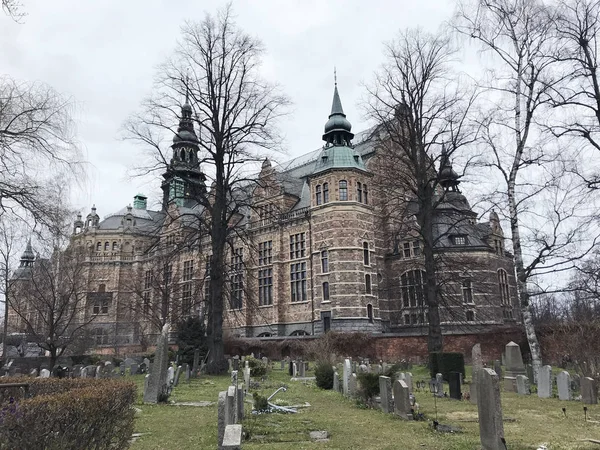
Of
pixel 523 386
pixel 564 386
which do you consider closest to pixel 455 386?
pixel 523 386

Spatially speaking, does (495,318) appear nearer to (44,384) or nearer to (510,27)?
(510,27)

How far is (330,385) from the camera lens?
16.2 metres

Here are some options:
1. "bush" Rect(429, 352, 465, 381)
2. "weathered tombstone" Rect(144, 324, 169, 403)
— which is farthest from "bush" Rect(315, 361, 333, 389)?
"weathered tombstone" Rect(144, 324, 169, 403)

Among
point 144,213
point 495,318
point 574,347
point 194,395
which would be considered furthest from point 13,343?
point 574,347

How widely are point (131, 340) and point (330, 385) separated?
132ft

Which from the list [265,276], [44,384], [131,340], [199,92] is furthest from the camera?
[131,340]

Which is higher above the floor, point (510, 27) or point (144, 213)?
point (144, 213)

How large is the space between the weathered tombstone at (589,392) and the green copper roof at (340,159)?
77.7ft

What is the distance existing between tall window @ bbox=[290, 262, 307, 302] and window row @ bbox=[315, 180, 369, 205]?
5.44 m

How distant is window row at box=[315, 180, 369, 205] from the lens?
33906 mm

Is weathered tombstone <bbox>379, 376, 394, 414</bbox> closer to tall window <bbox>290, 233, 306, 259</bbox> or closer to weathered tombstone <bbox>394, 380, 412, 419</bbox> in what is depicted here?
weathered tombstone <bbox>394, 380, 412, 419</bbox>

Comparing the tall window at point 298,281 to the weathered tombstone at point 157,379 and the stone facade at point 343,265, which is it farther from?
the weathered tombstone at point 157,379

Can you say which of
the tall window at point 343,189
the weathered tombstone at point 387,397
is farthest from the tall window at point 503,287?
the weathered tombstone at point 387,397

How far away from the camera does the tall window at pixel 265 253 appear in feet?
127
